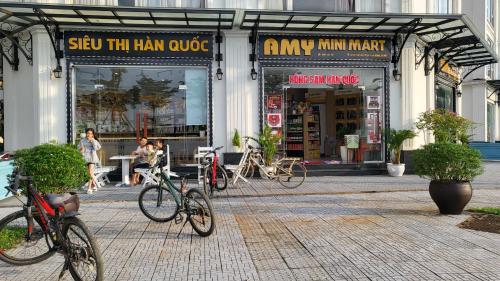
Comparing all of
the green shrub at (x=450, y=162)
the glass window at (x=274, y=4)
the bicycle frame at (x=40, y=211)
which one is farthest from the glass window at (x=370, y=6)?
the bicycle frame at (x=40, y=211)

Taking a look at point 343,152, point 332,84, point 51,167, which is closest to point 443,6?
point 332,84

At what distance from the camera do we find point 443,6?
17703mm

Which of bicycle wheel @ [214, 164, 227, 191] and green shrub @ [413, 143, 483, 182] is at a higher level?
green shrub @ [413, 143, 483, 182]

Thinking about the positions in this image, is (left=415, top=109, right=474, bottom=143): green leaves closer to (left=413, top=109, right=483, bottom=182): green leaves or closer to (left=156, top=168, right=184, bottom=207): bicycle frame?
(left=413, top=109, right=483, bottom=182): green leaves

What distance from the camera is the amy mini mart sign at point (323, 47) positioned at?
1438cm

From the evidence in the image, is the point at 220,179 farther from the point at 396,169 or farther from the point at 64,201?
the point at 396,169

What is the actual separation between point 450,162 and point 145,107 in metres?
9.24

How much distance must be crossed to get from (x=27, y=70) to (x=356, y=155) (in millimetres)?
10380

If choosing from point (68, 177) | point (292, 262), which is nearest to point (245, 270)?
point (292, 262)

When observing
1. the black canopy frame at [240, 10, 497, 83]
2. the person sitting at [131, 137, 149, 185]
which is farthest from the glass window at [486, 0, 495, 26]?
the person sitting at [131, 137, 149, 185]

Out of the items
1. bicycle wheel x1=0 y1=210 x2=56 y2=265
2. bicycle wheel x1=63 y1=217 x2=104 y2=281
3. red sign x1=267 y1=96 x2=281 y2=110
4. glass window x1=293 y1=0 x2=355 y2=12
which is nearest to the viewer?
bicycle wheel x1=63 y1=217 x2=104 y2=281

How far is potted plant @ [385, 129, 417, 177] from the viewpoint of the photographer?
14.5 metres

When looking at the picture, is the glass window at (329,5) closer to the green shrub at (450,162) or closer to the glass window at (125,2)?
the glass window at (125,2)

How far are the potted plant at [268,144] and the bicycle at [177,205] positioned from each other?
5973 mm
